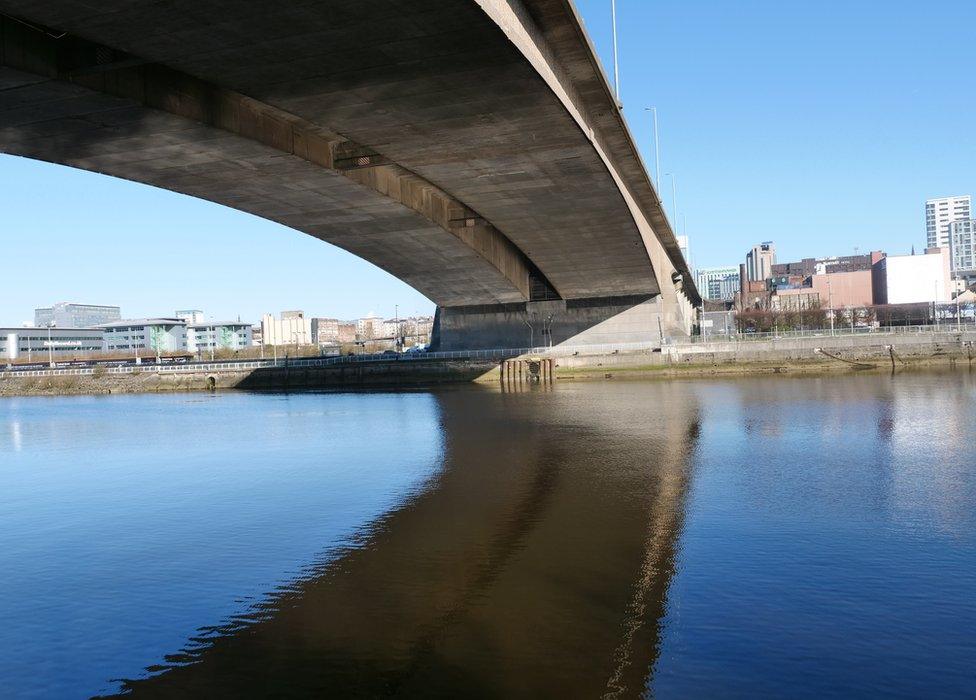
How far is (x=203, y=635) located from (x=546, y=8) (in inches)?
702

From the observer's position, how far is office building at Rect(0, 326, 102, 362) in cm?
15825

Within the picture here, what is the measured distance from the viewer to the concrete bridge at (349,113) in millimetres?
17812

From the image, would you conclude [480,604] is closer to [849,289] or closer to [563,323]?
[563,323]

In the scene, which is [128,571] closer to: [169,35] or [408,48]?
[169,35]

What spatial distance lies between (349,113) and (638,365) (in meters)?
35.1

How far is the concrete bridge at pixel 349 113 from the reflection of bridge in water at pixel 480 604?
9968 millimetres

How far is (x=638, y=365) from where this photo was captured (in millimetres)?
55781

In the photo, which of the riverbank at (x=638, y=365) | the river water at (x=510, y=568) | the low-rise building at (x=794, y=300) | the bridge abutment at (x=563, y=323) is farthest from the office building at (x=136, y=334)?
the river water at (x=510, y=568)

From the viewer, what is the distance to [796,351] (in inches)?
2136

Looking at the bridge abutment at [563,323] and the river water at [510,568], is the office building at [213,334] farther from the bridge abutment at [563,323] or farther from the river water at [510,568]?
the river water at [510,568]

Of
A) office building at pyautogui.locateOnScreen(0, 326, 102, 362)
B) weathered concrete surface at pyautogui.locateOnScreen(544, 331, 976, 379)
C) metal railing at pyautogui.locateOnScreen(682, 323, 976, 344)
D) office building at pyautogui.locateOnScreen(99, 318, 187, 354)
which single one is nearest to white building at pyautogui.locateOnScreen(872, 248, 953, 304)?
metal railing at pyautogui.locateOnScreen(682, 323, 976, 344)

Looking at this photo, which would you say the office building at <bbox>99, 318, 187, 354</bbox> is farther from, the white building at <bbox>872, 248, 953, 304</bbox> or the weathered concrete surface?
the weathered concrete surface

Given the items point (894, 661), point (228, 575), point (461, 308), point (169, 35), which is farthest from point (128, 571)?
point (461, 308)

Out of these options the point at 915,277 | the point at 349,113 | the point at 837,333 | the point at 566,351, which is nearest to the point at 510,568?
the point at 349,113
